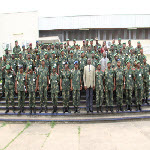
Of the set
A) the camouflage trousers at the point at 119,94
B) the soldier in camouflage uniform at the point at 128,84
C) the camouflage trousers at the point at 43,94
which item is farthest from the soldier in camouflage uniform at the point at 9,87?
the soldier in camouflage uniform at the point at 128,84

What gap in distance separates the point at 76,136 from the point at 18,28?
12.1m

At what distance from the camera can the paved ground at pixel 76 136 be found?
4.37 meters

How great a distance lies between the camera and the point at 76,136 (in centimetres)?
498

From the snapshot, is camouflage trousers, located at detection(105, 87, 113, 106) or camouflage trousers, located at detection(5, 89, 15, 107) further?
camouflage trousers, located at detection(5, 89, 15, 107)

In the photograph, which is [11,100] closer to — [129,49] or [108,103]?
[108,103]

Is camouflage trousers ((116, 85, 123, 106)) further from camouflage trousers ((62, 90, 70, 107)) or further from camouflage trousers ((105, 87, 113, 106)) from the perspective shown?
camouflage trousers ((62, 90, 70, 107))

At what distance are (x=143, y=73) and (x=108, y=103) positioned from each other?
196cm

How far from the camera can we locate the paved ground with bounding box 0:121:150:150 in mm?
4367

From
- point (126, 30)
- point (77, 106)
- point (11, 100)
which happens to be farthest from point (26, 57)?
point (126, 30)

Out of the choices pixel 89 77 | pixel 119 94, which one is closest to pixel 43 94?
pixel 89 77

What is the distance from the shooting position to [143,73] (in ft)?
23.3

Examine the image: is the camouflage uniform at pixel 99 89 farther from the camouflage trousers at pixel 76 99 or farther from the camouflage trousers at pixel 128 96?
the camouflage trousers at pixel 128 96

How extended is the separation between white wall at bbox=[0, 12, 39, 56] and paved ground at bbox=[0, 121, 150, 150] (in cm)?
987

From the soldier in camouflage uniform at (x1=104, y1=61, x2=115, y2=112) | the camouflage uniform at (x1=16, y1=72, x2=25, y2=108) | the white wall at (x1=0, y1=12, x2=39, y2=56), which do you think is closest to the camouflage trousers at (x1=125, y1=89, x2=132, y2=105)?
the soldier in camouflage uniform at (x1=104, y1=61, x2=115, y2=112)
